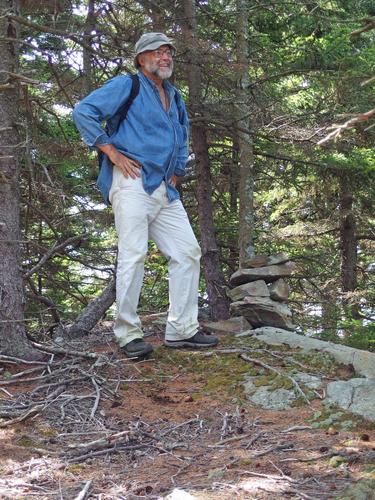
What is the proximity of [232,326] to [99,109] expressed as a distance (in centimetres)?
292

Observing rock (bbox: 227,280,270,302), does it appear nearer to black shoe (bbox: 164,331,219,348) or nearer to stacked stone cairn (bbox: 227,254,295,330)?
stacked stone cairn (bbox: 227,254,295,330)

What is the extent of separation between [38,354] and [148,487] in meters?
2.27

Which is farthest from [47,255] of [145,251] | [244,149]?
[244,149]

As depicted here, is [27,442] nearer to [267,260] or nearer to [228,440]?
[228,440]

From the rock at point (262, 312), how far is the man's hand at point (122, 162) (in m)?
2.27

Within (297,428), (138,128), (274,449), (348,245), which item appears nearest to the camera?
(274,449)

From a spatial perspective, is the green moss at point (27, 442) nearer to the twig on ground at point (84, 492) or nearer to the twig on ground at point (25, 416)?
the twig on ground at point (25, 416)

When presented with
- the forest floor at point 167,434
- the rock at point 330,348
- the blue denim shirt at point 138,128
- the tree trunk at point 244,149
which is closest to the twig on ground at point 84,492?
the forest floor at point 167,434

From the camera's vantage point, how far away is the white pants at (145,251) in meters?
5.04

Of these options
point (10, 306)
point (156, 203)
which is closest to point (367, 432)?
point (156, 203)

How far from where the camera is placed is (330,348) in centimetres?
525

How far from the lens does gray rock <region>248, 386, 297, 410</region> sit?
4230mm

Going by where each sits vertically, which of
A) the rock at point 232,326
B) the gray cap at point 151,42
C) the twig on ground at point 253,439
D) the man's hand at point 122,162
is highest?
the gray cap at point 151,42

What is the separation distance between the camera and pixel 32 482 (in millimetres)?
2980
